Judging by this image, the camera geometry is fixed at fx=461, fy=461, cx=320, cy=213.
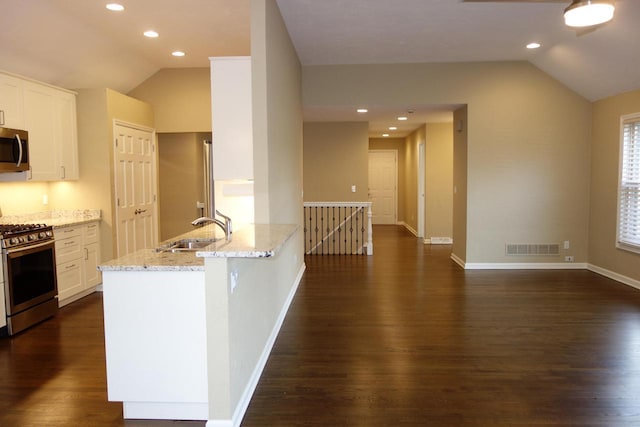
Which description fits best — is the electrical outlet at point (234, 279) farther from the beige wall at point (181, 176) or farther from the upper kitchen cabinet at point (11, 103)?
the beige wall at point (181, 176)

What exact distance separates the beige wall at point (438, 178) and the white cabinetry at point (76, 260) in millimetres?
6583

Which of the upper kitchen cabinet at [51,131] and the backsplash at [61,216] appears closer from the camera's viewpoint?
the upper kitchen cabinet at [51,131]

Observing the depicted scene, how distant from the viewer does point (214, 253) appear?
2.29 metres

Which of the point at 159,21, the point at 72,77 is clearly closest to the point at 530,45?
the point at 159,21

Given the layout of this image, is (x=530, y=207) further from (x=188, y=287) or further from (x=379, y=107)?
(x=188, y=287)

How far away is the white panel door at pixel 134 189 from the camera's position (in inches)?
233

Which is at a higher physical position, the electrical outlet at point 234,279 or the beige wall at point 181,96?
the beige wall at point 181,96

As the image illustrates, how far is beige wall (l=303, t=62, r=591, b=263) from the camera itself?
22.0 ft

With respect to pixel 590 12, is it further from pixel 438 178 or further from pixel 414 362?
pixel 438 178

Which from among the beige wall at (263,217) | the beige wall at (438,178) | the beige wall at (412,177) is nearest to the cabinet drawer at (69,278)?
the beige wall at (263,217)

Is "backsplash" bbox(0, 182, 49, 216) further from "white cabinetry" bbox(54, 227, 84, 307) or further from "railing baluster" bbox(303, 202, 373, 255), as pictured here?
"railing baluster" bbox(303, 202, 373, 255)

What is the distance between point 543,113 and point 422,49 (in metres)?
2.14

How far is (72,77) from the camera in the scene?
5.59 metres

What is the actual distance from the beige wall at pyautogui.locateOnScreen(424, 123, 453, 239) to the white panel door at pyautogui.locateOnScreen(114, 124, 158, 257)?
5.61 meters
